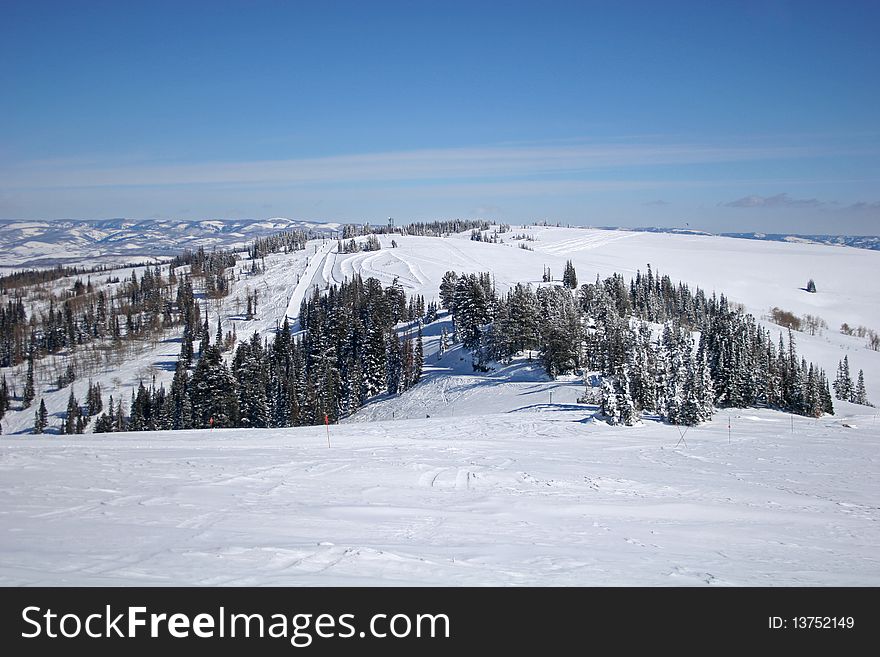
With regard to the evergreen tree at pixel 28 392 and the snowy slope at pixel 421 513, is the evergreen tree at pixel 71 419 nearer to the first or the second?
the evergreen tree at pixel 28 392

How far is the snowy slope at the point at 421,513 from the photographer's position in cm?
952

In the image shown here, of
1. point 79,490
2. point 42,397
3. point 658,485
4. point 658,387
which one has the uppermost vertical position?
point 79,490

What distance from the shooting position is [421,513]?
13.8 meters

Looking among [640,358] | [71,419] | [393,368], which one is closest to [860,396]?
[640,358]

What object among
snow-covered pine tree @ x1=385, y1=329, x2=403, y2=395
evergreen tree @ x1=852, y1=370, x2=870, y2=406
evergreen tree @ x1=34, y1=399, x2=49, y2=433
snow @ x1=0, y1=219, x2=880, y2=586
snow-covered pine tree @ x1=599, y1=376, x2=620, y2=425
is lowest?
evergreen tree @ x1=34, y1=399, x2=49, y2=433

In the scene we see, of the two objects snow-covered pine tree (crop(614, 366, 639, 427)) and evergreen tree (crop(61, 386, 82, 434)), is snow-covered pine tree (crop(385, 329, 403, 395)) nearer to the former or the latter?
snow-covered pine tree (crop(614, 366, 639, 427))

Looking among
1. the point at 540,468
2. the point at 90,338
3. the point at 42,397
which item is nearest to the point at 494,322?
the point at 540,468

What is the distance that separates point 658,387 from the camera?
159ft

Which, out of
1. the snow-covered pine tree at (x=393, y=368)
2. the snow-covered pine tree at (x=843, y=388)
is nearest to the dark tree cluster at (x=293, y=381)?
the snow-covered pine tree at (x=393, y=368)

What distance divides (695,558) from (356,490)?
933 centimetres

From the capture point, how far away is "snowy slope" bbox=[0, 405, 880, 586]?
31.2ft

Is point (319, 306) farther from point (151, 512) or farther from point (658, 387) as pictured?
point (151, 512)

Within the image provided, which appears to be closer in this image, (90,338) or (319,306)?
(319,306)

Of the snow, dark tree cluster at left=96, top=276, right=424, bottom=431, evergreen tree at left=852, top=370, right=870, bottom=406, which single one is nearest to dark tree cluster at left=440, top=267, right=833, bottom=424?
the snow
